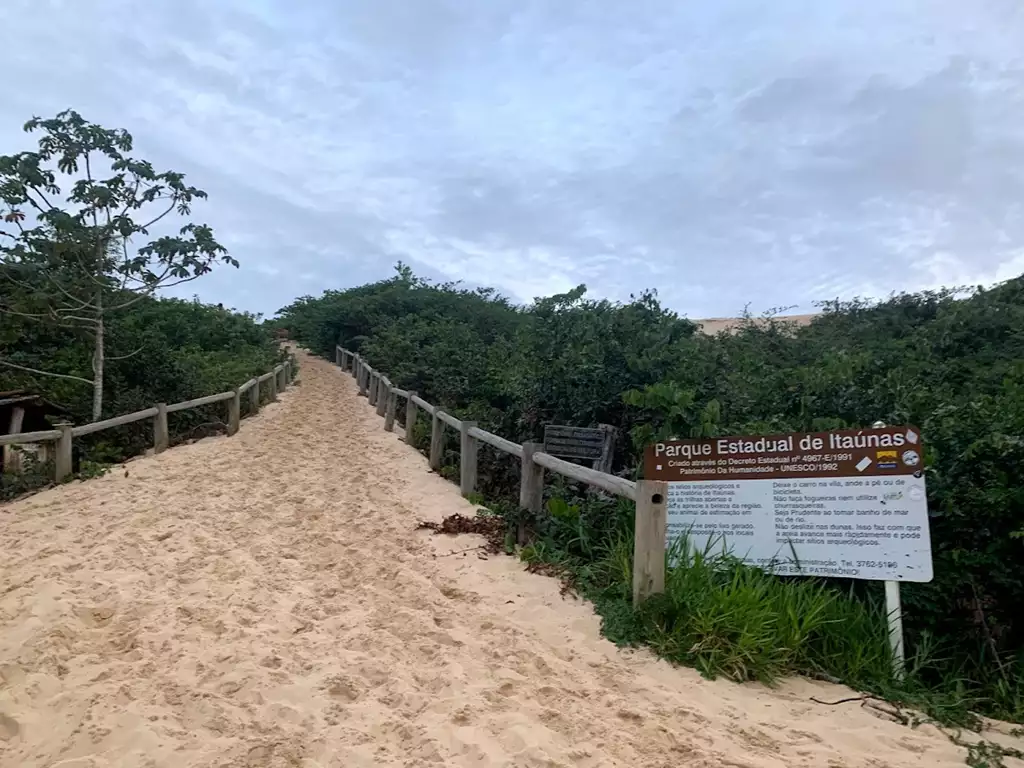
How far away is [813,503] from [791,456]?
298 millimetres

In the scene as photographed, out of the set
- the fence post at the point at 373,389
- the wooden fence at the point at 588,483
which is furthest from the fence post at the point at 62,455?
the fence post at the point at 373,389

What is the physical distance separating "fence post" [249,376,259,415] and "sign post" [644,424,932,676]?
11553mm

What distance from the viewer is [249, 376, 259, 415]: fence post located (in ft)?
47.3

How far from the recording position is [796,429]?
18.2 feet

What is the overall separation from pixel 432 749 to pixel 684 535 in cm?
224

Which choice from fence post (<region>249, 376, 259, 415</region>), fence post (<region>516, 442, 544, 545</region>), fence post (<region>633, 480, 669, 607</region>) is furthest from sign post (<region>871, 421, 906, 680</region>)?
fence post (<region>249, 376, 259, 415</region>)

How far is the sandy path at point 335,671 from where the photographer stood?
287 cm

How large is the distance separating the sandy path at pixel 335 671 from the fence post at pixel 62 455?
1.70 m

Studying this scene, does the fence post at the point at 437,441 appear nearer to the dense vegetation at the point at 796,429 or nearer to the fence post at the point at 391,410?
the dense vegetation at the point at 796,429

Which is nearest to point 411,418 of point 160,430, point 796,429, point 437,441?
point 437,441

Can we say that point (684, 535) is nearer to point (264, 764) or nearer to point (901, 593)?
point (901, 593)

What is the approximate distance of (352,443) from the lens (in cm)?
1148

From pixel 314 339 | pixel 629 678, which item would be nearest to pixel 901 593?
pixel 629 678

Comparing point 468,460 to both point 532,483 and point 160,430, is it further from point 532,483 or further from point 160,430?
point 160,430
